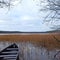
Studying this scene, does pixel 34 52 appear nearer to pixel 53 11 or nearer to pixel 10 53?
pixel 10 53

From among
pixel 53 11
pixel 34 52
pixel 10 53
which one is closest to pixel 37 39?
pixel 34 52

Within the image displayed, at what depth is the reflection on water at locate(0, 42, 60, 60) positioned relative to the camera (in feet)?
11.3

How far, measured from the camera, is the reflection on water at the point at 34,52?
344cm

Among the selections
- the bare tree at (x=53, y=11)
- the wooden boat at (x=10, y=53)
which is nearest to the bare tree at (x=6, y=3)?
the bare tree at (x=53, y=11)

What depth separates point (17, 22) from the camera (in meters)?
4.32

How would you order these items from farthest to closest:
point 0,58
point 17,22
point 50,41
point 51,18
A: point 17,22 < point 50,41 < point 51,18 < point 0,58

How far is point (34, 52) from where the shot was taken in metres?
3.79

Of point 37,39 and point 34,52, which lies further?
point 37,39

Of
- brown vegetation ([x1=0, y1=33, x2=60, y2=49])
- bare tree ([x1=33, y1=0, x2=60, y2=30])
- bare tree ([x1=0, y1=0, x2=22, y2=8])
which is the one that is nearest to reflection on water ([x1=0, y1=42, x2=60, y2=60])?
brown vegetation ([x1=0, y1=33, x2=60, y2=49])

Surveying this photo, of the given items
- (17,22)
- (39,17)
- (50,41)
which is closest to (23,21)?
(17,22)

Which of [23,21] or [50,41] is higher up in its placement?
[23,21]

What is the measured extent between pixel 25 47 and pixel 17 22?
1.93ft

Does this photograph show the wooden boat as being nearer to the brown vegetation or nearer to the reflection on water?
the reflection on water

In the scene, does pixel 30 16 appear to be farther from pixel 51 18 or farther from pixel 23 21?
pixel 51 18
